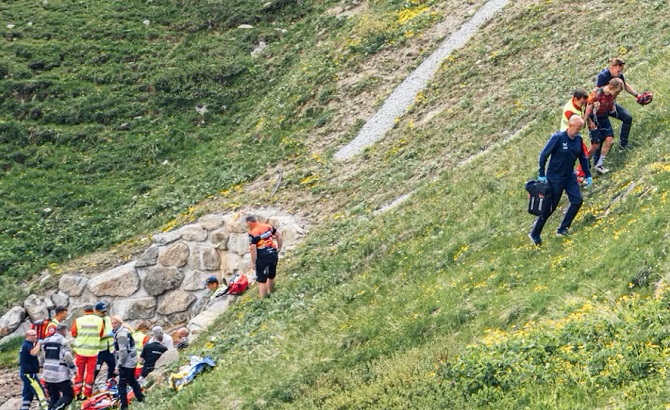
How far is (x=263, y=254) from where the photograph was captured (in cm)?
1995

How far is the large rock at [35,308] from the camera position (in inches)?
1027

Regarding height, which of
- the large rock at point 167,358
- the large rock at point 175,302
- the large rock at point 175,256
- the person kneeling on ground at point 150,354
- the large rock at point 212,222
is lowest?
the large rock at point 175,302

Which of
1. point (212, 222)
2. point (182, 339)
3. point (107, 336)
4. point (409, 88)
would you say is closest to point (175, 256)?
point (212, 222)

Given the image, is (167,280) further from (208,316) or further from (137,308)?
(208,316)

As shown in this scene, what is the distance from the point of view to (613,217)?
14.0 metres

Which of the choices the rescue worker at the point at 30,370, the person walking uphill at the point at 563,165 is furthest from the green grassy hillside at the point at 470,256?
the rescue worker at the point at 30,370

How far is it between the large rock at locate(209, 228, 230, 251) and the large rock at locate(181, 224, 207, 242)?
26 cm

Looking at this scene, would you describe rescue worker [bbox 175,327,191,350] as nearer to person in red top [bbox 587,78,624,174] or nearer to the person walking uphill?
the person walking uphill

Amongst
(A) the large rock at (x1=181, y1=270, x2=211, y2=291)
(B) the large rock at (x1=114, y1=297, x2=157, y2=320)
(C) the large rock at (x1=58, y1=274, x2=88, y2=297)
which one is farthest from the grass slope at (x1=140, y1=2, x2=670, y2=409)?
(C) the large rock at (x1=58, y1=274, x2=88, y2=297)

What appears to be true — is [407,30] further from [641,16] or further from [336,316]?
[336,316]

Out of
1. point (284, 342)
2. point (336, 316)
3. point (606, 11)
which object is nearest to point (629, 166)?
point (336, 316)

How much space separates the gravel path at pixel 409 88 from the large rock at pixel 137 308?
7976mm

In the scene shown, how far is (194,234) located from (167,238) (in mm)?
961

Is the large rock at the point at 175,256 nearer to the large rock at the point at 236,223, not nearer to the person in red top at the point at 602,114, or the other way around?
the large rock at the point at 236,223
